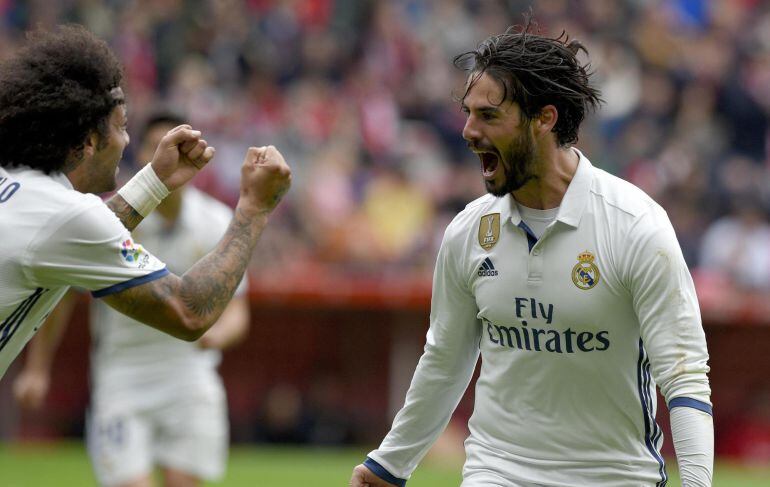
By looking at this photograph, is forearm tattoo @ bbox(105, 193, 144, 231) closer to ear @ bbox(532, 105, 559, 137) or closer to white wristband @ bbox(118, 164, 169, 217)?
white wristband @ bbox(118, 164, 169, 217)

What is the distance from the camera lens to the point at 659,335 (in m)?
4.51

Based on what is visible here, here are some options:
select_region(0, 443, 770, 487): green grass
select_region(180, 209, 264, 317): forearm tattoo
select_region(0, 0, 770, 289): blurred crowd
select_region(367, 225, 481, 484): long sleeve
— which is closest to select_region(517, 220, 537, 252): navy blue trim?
select_region(367, 225, 481, 484): long sleeve

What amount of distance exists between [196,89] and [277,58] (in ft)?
4.95

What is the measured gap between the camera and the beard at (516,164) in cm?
490

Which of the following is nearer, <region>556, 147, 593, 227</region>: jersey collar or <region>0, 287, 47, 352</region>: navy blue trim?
<region>0, 287, 47, 352</region>: navy blue trim

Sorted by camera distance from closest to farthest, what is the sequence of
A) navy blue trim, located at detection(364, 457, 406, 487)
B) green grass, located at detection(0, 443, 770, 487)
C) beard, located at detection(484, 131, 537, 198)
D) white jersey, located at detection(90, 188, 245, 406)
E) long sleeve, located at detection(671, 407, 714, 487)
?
long sleeve, located at detection(671, 407, 714, 487) < beard, located at detection(484, 131, 537, 198) < navy blue trim, located at detection(364, 457, 406, 487) < white jersey, located at detection(90, 188, 245, 406) < green grass, located at detection(0, 443, 770, 487)

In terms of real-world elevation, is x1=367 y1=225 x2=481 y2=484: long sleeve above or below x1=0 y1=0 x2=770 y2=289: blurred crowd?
below

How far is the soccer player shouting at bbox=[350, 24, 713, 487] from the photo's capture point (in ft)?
15.3

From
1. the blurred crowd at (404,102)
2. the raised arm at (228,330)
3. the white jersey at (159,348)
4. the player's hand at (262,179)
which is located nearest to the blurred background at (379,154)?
the blurred crowd at (404,102)

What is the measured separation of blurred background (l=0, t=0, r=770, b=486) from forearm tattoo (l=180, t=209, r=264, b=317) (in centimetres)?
858

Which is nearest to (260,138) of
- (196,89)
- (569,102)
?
(196,89)

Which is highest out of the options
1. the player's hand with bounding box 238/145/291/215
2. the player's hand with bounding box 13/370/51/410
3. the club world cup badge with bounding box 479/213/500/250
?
the club world cup badge with bounding box 479/213/500/250

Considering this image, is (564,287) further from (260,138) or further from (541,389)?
(260,138)

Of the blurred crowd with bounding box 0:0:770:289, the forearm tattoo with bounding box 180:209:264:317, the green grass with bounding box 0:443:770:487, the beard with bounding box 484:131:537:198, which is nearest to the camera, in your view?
the forearm tattoo with bounding box 180:209:264:317
